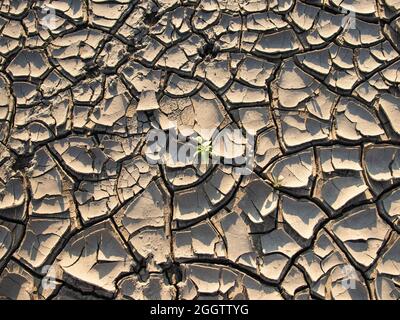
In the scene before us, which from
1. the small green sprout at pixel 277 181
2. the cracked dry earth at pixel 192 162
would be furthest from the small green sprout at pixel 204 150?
the small green sprout at pixel 277 181

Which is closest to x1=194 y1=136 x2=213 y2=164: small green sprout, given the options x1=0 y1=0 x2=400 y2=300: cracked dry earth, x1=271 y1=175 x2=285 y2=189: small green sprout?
x1=0 y1=0 x2=400 y2=300: cracked dry earth

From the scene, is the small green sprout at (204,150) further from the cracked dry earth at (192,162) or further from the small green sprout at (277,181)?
the small green sprout at (277,181)

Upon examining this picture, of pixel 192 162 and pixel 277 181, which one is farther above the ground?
pixel 192 162

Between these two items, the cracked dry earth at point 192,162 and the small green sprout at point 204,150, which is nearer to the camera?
the cracked dry earth at point 192,162

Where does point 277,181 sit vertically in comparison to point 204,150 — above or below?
below

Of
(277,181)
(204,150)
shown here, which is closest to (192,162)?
(204,150)

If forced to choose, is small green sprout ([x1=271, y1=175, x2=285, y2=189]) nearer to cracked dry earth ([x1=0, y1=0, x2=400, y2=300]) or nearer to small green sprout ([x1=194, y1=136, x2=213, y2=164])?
cracked dry earth ([x1=0, y1=0, x2=400, y2=300])

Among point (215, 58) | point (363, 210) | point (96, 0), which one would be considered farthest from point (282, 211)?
point (96, 0)

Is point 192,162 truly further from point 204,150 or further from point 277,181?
point 277,181
